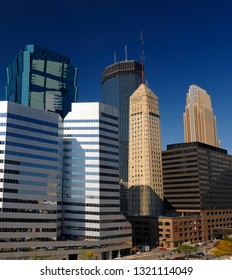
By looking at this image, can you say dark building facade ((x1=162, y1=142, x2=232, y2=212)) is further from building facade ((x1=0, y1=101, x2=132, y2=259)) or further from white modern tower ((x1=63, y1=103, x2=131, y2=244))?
building facade ((x1=0, y1=101, x2=132, y2=259))

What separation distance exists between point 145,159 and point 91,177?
257 ft

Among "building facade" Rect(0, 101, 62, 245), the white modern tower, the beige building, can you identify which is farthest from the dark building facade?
"building facade" Rect(0, 101, 62, 245)

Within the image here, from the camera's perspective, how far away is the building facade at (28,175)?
89.8 m

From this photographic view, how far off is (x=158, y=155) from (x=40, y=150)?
334 feet

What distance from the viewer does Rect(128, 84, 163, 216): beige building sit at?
17888cm

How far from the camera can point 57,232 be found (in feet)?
340

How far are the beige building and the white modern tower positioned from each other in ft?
214

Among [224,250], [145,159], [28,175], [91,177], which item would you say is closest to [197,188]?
[145,159]

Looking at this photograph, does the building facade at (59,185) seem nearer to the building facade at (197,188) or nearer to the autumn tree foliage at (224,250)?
the autumn tree foliage at (224,250)

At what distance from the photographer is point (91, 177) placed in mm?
108750

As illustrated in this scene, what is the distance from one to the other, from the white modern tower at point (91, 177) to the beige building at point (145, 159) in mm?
65135
